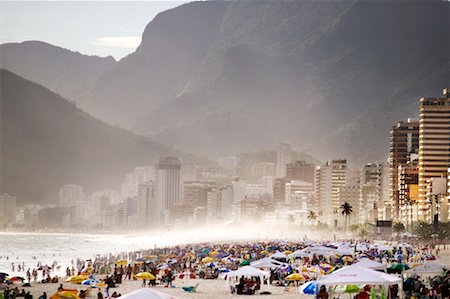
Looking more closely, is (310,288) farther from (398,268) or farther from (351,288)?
(398,268)

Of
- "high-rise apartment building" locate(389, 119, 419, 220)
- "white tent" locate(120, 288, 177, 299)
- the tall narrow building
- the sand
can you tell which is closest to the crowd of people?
→ the sand

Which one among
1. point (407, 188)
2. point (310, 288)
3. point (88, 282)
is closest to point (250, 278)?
point (88, 282)

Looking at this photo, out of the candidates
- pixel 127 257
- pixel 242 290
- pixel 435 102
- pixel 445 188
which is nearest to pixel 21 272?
Answer: pixel 127 257

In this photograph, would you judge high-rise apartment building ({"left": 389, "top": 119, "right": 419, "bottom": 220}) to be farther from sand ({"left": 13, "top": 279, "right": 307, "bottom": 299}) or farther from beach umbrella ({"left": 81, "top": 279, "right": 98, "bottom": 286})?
beach umbrella ({"left": 81, "top": 279, "right": 98, "bottom": 286})

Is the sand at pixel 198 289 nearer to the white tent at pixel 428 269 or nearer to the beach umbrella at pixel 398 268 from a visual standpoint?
the beach umbrella at pixel 398 268

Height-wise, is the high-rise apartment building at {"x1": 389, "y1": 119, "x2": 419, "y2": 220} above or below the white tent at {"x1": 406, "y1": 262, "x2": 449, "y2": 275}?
above

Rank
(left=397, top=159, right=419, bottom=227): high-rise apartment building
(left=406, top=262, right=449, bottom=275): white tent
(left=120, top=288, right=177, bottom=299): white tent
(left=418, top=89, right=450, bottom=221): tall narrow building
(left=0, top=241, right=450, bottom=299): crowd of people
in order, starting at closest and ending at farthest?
(left=120, top=288, right=177, bottom=299): white tent
(left=0, top=241, right=450, bottom=299): crowd of people
(left=406, top=262, right=449, bottom=275): white tent
(left=397, top=159, right=419, bottom=227): high-rise apartment building
(left=418, top=89, right=450, bottom=221): tall narrow building

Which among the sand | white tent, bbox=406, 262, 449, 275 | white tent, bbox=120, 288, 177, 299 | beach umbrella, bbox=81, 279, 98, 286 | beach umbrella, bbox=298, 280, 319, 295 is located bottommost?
the sand

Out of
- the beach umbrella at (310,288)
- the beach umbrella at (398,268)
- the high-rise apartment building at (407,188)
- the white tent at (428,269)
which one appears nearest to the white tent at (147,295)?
the beach umbrella at (310,288)

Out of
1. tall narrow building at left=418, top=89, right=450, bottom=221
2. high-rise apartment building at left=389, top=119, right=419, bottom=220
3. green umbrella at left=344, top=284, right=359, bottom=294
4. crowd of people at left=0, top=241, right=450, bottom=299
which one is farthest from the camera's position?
high-rise apartment building at left=389, top=119, right=419, bottom=220

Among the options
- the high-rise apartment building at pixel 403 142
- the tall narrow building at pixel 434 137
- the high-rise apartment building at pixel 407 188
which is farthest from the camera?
the high-rise apartment building at pixel 403 142
